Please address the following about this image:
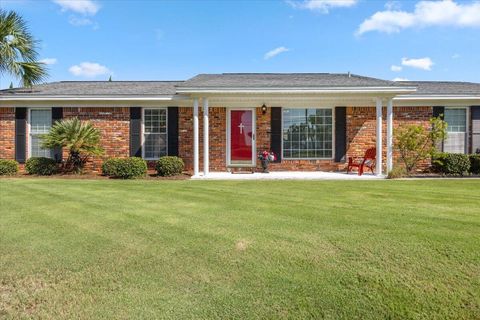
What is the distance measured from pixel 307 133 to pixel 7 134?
11.2 metres

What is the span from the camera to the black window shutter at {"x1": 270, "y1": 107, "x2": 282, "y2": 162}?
41.8ft

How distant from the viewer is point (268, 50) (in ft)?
57.4

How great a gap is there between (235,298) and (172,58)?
17.1 meters

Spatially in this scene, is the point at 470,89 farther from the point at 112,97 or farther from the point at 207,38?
the point at 112,97

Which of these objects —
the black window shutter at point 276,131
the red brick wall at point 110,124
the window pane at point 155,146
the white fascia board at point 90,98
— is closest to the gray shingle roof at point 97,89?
the white fascia board at point 90,98

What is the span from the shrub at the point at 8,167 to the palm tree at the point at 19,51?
314 centimetres

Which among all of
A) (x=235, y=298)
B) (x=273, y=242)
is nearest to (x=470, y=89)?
(x=273, y=242)

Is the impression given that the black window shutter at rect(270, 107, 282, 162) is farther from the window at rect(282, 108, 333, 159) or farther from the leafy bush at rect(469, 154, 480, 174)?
the leafy bush at rect(469, 154, 480, 174)

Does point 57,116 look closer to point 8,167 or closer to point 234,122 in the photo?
point 8,167

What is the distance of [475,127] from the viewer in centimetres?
1255

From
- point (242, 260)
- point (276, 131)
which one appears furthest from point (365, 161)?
point (242, 260)

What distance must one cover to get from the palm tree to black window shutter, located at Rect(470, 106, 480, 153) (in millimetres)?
16091

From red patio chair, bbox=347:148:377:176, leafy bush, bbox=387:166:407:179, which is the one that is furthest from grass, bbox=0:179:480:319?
red patio chair, bbox=347:148:377:176

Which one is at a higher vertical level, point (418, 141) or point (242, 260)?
point (418, 141)
